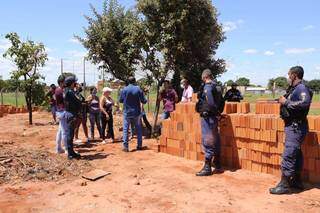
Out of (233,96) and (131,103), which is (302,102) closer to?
(131,103)

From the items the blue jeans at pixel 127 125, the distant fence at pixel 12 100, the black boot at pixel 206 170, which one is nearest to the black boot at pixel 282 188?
the black boot at pixel 206 170

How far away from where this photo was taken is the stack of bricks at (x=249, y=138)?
6.57 meters

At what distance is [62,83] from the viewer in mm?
9047

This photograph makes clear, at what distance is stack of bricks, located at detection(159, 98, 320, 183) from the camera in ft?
21.6

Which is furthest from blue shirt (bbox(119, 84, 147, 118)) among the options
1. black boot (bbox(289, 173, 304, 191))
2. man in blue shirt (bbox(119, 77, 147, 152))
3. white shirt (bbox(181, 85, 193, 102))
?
black boot (bbox(289, 173, 304, 191))

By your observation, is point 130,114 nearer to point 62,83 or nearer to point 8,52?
point 62,83

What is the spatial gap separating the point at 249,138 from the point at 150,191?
211 centimetres

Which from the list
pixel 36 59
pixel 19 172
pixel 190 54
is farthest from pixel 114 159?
pixel 36 59

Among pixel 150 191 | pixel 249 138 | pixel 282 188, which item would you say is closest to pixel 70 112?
pixel 150 191

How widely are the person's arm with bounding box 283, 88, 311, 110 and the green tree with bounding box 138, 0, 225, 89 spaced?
5575 millimetres

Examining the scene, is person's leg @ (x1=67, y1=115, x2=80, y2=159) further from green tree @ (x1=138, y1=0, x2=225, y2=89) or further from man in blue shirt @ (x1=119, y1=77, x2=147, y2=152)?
green tree @ (x1=138, y1=0, x2=225, y2=89)

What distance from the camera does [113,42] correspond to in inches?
504

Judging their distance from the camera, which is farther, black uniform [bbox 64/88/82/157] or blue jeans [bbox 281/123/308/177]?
black uniform [bbox 64/88/82/157]

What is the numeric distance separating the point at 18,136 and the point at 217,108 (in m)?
7.87
